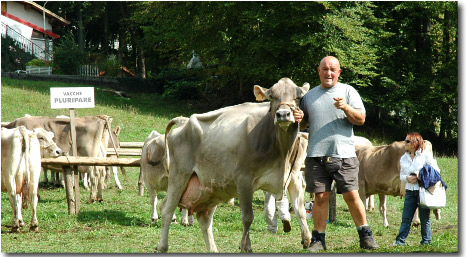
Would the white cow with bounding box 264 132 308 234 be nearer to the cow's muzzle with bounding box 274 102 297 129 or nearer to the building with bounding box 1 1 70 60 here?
the cow's muzzle with bounding box 274 102 297 129

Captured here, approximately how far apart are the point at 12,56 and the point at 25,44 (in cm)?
315

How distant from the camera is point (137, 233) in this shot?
35.4 ft

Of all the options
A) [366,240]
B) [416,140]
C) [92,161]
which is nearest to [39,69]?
[92,161]

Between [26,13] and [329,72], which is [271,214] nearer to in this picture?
[329,72]

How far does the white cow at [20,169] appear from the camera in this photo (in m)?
10.8

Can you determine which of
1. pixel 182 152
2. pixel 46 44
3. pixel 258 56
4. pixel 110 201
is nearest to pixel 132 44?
pixel 46 44

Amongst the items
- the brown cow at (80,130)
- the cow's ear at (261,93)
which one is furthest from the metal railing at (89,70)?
the cow's ear at (261,93)

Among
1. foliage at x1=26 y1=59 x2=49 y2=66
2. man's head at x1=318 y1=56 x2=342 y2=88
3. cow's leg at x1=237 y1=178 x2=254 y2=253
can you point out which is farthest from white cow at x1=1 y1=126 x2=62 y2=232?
foliage at x1=26 y1=59 x2=49 y2=66

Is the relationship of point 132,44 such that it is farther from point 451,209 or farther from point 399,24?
point 451,209

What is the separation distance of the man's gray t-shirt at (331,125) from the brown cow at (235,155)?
24 centimetres

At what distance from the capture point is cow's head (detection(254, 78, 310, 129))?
6.69 metres

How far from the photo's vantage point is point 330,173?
705 cm

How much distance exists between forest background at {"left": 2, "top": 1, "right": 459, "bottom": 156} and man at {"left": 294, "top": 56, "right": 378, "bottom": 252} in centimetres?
2296

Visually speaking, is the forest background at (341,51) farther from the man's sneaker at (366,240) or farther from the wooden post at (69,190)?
the man's sneaker at (366,240)
